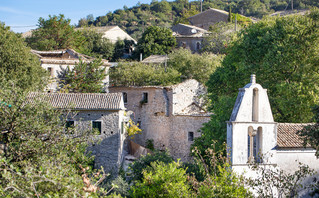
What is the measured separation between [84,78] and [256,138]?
22.3 meters

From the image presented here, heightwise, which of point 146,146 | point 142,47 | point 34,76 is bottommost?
point 146,146

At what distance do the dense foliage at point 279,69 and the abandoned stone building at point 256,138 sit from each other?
5.34 m

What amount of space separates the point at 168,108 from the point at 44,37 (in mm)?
23304

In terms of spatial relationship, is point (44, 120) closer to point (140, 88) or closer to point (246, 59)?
point (246, 59)

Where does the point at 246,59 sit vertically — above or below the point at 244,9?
below

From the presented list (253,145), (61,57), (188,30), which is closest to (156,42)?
(188,30)

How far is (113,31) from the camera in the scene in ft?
231

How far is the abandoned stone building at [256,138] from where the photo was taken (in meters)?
19.2

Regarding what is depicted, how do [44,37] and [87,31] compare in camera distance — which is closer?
[44,37]

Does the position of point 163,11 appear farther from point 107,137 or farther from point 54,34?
point 107,137

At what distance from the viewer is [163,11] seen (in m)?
125

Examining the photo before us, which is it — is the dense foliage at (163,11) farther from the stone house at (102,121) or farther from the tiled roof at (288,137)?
the tiled roof at (288,137)

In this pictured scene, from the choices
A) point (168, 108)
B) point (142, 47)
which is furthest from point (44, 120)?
point (142, 47)

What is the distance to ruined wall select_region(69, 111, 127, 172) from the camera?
1191 inches
